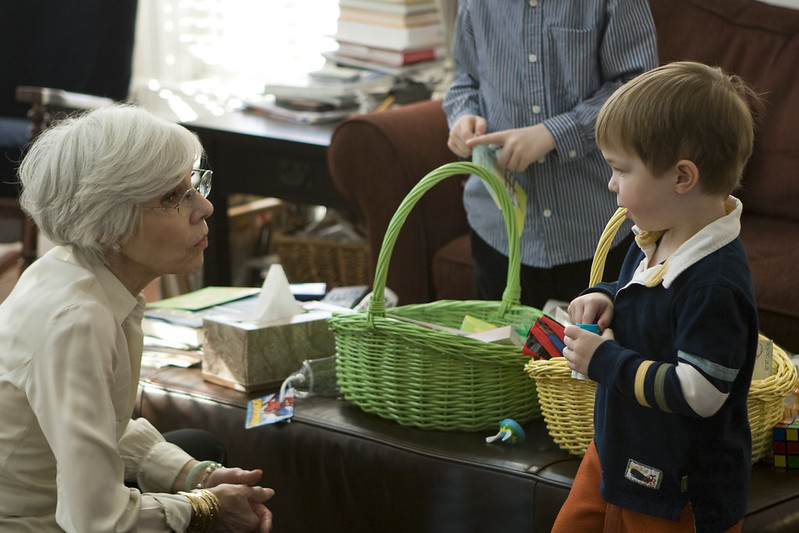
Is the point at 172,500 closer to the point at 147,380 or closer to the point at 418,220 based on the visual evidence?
the point at 147,380

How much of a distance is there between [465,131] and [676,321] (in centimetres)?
77

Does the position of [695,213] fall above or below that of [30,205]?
above

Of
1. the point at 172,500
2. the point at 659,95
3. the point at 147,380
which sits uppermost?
the point at 659,95

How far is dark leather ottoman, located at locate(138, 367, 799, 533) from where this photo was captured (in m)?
1.46

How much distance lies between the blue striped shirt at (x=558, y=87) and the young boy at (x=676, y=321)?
1.85 ft

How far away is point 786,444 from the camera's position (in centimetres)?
148

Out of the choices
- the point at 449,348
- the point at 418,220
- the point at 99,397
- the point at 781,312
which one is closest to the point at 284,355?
the point at 449,348

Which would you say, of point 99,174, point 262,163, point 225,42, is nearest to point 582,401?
point 99,174

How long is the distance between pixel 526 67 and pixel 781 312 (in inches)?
26.8

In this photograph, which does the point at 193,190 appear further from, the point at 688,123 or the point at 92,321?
the point at 688,123

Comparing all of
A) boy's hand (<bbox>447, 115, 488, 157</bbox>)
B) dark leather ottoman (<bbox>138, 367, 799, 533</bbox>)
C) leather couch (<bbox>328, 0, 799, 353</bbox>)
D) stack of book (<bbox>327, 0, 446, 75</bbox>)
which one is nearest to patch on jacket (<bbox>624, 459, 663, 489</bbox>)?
dark leather ottoman (<bbox>138, 367, 799, 533</bbox>)

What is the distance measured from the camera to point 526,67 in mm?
1746

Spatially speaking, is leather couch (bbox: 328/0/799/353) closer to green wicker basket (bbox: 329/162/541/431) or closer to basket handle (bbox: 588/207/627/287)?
green wicker basket (bbox: 329/162/541/431)

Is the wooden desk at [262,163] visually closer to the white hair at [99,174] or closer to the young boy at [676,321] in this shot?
the white hair at [99,174]
